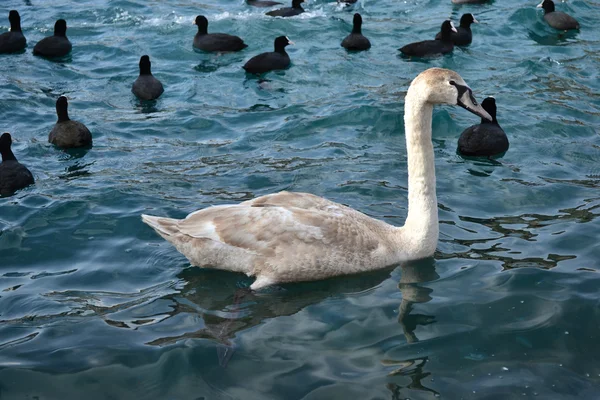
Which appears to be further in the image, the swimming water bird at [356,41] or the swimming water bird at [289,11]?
the swimming water bird at [289,11]

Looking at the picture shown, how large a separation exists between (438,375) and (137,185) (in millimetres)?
5827

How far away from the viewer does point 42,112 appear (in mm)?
15070

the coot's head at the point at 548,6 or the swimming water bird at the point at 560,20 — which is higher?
the coot's head at the point at 548,6

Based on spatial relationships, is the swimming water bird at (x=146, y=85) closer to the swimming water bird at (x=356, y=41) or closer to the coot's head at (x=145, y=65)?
the coot's head at (x=145, y=65)

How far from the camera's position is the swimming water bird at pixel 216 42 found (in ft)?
60.8

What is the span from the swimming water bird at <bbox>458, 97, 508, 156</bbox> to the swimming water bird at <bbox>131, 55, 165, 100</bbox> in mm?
5822

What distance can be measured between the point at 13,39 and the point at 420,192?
12.4m

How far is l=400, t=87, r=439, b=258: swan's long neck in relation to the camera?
870cm

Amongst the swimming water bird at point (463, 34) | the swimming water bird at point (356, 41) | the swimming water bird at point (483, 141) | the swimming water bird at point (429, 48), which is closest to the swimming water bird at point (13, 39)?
the swimming water bird at point (356, 41)

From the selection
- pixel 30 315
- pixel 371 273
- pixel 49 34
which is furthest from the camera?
pixel 49 34

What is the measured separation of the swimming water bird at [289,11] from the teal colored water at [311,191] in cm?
130

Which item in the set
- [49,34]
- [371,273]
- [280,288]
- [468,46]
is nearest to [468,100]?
[371,273]

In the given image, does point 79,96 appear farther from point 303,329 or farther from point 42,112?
point 303,329

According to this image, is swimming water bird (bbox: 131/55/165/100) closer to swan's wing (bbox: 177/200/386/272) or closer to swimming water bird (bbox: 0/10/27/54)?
swimming water bird (bbox: 0/10/27/54)
